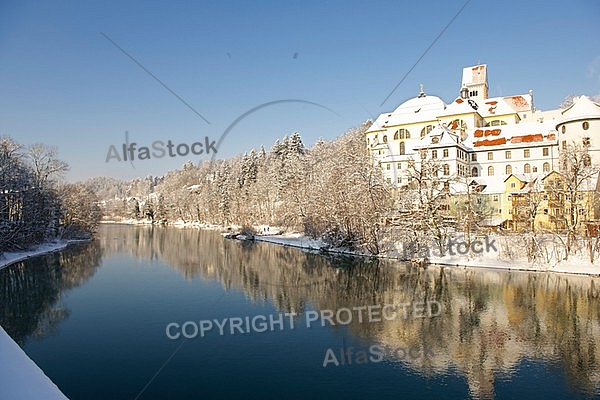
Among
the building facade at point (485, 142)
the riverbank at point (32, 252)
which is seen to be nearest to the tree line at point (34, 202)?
the riverbank at point (32, 252)

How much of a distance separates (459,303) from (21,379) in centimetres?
1513

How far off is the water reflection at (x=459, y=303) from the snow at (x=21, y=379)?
28.6ft

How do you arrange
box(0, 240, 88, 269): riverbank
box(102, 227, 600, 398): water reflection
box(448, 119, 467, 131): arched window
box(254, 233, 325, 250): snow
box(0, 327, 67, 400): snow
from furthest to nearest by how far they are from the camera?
1. box(448, 119, 467, 131): arched window
2. box(254, 233, 325, 250): snow
3. box(0, 240, 88, 269): riverbank
4. box(102, 227, 600, 398): water reflection
5. box(0, 327, 67, 400): snow

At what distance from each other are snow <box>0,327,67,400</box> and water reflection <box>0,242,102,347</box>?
2.18 m

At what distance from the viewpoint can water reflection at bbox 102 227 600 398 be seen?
11.2 m

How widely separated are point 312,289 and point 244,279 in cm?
465

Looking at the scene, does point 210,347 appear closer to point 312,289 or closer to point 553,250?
point 312,289

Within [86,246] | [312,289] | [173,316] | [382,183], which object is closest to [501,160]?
[382,183]

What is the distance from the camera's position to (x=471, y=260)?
85.0 feet

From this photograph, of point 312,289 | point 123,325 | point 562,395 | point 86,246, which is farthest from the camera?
point 86,246

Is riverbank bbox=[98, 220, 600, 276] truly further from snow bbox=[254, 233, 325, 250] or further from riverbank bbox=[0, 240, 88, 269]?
riverbank bbox=[0, 240, 88, 269]

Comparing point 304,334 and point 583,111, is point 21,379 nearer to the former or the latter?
point 304,334

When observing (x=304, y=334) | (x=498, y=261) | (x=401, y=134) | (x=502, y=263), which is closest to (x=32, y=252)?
(x=304, y=334)

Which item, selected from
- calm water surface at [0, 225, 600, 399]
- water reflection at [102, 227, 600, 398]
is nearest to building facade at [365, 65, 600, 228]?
water reflection at [102, 227, 600, 398]
